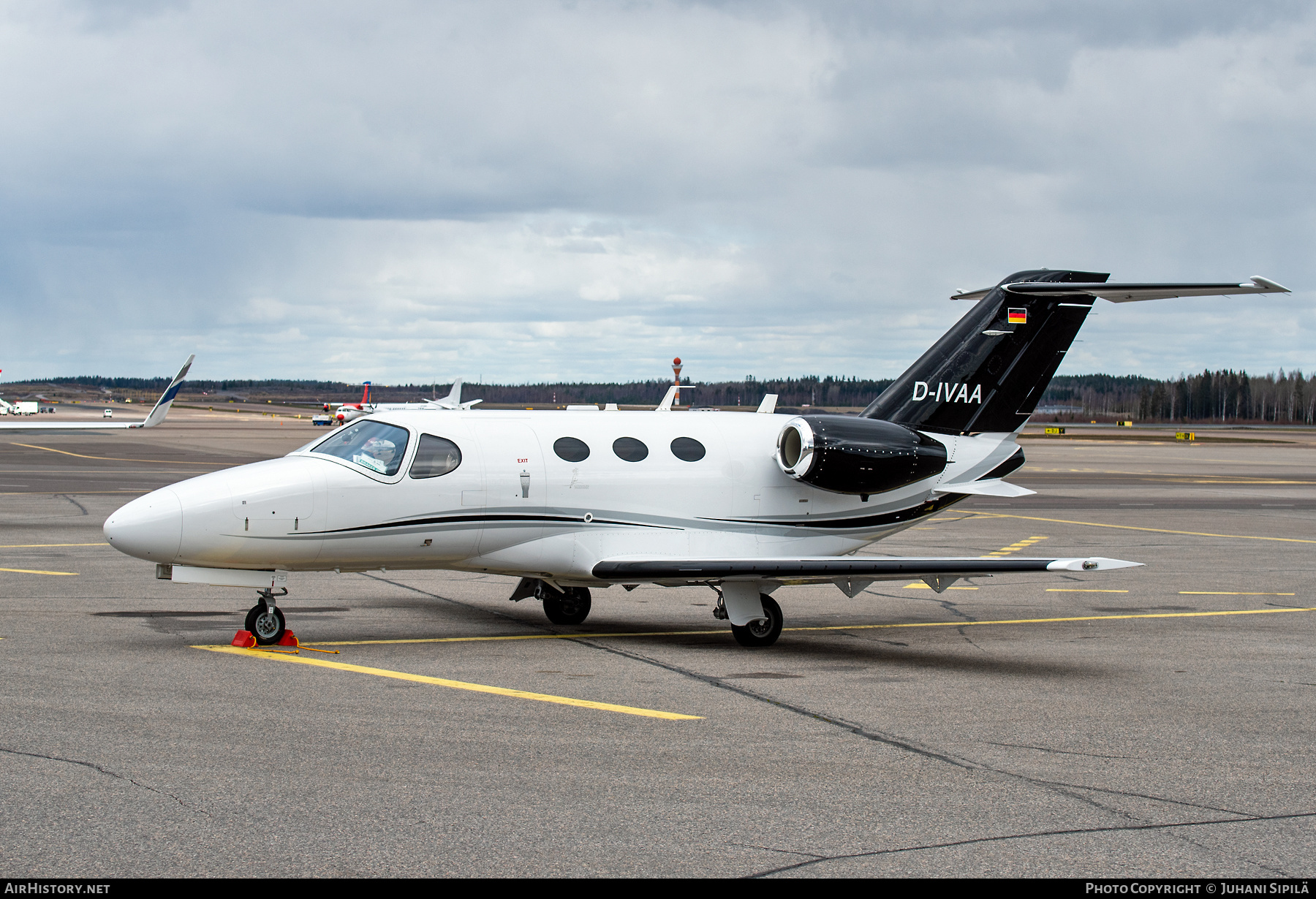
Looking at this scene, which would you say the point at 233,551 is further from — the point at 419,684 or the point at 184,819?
the point at 184,819

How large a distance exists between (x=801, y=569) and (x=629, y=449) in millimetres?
2632

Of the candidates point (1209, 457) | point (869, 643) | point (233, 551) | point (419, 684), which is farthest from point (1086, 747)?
point (1209, 457)

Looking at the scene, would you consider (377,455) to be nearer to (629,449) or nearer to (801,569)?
(629,449)

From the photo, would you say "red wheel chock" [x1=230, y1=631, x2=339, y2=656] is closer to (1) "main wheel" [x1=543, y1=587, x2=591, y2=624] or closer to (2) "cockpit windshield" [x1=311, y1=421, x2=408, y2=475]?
(2) "cockpit windshield" [x1=311, y1=421, x2=408, y2=475]

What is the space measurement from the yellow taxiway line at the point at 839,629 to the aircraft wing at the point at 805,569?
4.08 feet

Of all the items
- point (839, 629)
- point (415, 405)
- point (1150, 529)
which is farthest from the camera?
point (415, 405)

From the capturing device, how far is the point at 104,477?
131ft

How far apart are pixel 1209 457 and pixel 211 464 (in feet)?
176

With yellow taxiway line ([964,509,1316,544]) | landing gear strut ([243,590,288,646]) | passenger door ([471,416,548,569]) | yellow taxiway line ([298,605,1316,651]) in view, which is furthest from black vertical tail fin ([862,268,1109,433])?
yellow taxiway line ([964,509,1316,544])

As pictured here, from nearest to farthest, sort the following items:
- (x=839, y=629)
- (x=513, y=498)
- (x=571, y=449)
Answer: (x=513, y=498)
(x=571, y=449)
(x=839, y=629)

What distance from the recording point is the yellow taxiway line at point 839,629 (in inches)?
526

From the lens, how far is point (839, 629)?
15.1 meters

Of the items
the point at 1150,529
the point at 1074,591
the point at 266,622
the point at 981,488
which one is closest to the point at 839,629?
the point at 981,488

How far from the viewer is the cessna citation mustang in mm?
12531
